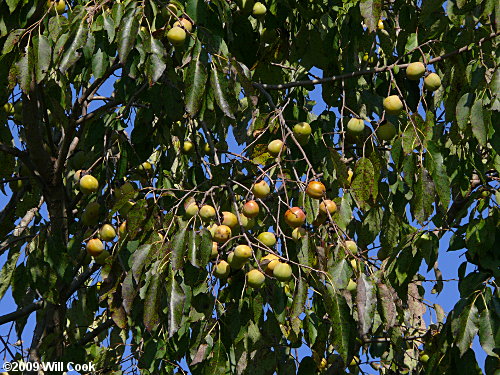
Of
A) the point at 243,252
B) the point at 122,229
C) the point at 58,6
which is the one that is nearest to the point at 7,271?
the point at 122,229

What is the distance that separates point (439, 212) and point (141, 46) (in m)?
1.30

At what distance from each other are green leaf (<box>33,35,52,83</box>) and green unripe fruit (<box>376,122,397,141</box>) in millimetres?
974

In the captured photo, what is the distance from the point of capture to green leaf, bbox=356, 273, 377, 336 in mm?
1976

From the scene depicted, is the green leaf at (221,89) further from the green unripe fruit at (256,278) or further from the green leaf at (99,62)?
the green unripe fruit at (256,278)

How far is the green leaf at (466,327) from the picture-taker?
219 cm

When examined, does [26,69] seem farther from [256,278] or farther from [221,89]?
[256,278]

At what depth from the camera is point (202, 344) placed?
7.23 feet

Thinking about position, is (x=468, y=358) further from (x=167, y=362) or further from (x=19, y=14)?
(x=19, y=14)

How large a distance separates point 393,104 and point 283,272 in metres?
Answer: 0.67

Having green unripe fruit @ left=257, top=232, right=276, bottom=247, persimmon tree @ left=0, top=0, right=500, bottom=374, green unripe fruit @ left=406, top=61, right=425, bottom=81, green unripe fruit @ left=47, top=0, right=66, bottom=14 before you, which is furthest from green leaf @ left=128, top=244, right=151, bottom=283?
green unripe fruit @ left=406, top=61, right=425, bottom=81

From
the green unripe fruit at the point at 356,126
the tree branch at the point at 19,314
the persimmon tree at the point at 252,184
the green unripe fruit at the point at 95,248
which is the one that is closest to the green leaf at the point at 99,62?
the persimmon tree at the point at 252,184

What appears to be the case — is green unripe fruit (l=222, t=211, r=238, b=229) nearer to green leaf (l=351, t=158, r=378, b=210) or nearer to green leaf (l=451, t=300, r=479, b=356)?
green leaf (l=351, t=158, r=378, b=210)

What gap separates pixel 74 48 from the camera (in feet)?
7.13

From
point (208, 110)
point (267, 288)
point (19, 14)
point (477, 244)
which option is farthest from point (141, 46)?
point (477, 244)
